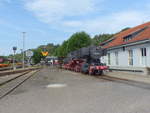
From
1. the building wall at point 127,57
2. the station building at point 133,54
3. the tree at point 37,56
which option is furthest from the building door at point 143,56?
the tree at point 37,56

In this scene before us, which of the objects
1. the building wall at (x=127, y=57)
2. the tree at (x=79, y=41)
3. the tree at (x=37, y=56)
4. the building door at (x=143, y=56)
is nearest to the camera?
the building wall at (x=127, y=57)

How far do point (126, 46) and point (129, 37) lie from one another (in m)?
1.63

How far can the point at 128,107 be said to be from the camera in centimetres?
634

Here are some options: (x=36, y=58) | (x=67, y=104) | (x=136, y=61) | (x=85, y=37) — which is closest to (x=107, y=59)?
(x=136, y=61)

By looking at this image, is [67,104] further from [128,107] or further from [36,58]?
[36,58]

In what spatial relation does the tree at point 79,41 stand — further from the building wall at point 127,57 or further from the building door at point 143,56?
the building door at point 143,56

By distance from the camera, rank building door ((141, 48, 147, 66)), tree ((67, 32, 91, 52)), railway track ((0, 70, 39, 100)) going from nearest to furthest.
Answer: railway track ((0, 70, 39, 100)) < building door ((141, 48, 147, 66)) < tree ((67, 32, 91, 52))

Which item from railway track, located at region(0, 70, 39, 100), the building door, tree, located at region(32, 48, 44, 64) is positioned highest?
tree, located at region(32, 48, 44, 64)

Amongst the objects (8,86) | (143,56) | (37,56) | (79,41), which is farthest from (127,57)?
(37,56)

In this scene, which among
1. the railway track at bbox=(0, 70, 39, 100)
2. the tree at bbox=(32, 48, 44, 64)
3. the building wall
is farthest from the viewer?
the tree at bbox=(32, 48, 44, 64)

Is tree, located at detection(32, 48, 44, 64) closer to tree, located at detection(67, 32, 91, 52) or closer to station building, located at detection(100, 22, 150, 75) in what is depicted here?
tree, located at detection(67, 32, 91, 52)

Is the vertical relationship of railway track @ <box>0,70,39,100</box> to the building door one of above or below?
below

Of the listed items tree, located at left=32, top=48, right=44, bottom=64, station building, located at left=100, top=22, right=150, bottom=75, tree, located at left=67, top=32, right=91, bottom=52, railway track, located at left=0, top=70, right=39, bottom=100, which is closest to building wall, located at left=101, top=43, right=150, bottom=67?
station building, located at left=100, top=22, right=150, bottom=75

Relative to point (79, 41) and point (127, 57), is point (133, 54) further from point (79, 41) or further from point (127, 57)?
point (79, 41)
